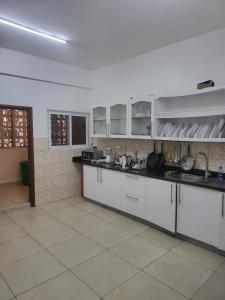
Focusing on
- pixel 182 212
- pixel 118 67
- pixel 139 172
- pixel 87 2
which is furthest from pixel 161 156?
pixel 87 2

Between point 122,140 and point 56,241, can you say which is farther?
point 122,140

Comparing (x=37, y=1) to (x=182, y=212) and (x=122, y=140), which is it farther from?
(x=182, y=212)

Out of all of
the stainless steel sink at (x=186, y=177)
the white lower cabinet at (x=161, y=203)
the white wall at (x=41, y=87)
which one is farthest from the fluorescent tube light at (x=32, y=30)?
the stainless steel sink at (x=186, y=177)

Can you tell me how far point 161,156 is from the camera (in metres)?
3.39

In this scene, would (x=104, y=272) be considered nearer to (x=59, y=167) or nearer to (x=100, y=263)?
(x=100, y=263)

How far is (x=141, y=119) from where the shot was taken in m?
3.48

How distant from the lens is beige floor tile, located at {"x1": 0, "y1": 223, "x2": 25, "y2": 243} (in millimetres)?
2803

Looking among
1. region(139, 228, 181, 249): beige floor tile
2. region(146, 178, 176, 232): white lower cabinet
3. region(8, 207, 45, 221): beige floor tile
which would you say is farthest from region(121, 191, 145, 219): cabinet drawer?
region(8, 207, 45, 221): beige floor tile

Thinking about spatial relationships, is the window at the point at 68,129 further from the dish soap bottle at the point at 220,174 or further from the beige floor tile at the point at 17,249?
the dish soap bottle at the point at 220,174

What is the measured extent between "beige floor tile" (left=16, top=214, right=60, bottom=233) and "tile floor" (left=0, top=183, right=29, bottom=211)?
67cm

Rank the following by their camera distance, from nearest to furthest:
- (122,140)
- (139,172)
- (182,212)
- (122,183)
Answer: (182,212)
(139,172)
(122,183)
(122,140)

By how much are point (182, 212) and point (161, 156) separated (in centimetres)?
98

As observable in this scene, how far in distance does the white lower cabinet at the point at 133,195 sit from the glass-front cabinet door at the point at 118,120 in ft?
2.71

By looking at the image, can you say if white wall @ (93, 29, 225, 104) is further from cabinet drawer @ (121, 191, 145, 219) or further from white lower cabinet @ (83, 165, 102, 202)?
cabinet drawer @ (121, 191, 145, 219)
